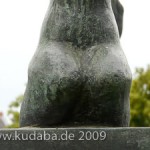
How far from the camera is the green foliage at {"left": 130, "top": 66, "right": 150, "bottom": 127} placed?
22438mm

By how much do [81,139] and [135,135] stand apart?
37 cm

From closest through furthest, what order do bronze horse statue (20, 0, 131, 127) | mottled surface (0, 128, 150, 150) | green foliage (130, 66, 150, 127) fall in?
mottled surface (0, 128, 150, 150)
bronze horse statue (20, 0, 131, 127)
green foliage (130, 66, 150, 127)

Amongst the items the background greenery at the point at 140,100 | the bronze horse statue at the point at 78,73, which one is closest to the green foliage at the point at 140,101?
the background greenery at the point at 140,100

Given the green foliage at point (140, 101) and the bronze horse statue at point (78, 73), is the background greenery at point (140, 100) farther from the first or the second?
the bronze horse statue at point (78, 73)

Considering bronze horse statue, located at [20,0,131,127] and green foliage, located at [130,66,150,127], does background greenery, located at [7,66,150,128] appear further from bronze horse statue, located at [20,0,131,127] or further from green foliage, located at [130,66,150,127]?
bronze horse statue, located at [20,0,131,127]

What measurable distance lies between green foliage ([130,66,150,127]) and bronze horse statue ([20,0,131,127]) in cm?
1810

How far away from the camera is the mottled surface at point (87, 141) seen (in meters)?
3.60

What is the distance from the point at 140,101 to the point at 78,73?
18.8 metres

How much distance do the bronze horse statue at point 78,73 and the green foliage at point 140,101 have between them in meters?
18.1

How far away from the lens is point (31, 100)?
4.17 metres

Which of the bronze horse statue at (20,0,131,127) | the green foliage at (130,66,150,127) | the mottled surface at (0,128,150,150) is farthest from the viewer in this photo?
the green foliage at (130,66,150,127)

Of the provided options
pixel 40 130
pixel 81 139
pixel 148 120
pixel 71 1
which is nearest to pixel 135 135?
pixel 81 139

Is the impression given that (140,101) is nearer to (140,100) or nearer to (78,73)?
(140,100)

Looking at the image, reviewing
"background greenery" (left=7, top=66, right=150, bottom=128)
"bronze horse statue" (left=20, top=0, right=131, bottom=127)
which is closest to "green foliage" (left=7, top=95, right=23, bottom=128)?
"background greenery" (left=7, top=66, right=150, bottom=128)
